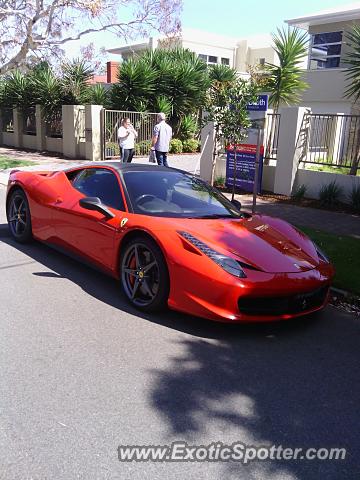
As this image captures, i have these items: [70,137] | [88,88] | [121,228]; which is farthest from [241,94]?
[88,88]

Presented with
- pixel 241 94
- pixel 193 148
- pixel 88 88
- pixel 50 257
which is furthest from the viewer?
pixel 193 148

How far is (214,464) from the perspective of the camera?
8.50 feet

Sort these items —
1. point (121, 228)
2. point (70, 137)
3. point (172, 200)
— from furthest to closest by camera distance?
point (70, 137) → point (172, 200) → point (121, 228)

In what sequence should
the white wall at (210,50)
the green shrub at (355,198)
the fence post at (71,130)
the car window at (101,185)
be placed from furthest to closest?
the white wall at (210,50), the fence post at (71,130), the green shrub at (355,198), the car window at (101,185)

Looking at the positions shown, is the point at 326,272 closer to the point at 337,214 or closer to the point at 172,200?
the point at 172,200

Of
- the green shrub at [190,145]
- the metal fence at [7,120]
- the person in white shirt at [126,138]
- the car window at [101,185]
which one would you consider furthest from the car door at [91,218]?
the metal fence at [7,120]

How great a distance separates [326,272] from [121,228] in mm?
1969

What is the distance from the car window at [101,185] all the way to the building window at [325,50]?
61.5ft

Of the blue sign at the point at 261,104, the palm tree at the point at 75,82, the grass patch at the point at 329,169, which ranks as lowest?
the grass patch at the point at 329,169

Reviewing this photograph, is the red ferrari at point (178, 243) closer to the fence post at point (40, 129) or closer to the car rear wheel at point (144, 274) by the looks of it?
the car rear wheel at point (144, 274)

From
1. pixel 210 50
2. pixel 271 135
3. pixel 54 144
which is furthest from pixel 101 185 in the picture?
pixel 210 50

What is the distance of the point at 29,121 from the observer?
2339 centimetres

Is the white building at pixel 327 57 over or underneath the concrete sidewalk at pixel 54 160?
over

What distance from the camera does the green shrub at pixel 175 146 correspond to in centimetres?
2154
